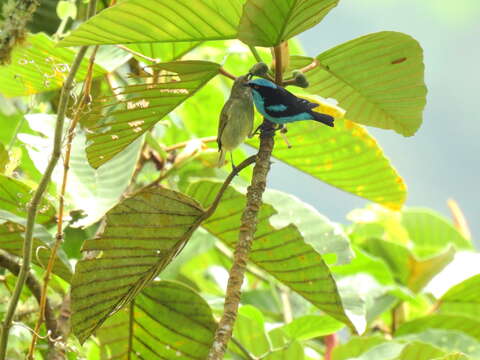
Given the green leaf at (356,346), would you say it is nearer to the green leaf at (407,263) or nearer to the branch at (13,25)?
the green leaf at (407,263)

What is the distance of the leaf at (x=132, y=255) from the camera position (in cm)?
86

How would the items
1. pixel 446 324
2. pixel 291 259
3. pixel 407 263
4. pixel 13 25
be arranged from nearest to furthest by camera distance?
pixel 13 25 < pixel 291 259 < pixel 446 324 < pixel 407 263

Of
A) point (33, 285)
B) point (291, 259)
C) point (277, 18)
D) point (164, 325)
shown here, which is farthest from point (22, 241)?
point (277, 18)

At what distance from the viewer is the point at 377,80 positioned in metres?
0.94

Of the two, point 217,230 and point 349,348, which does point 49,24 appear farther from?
point 349,348

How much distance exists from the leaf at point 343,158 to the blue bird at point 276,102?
392mm

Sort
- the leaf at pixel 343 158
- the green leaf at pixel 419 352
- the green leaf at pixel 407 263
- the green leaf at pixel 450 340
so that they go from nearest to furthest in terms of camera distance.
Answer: the green leaf at pixel 419 352 → the leaf at pixel 343 158 → the green leaf at pixel 450 340 → the green leaf at pixel 407 263

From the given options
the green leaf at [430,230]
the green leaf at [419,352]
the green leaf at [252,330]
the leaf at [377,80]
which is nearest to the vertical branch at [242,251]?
the leaf at [377,80]

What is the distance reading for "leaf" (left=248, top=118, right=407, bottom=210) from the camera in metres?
1.29

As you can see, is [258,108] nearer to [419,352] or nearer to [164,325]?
[164,325]

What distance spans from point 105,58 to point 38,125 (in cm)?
17

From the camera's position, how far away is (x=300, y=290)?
3.36ft

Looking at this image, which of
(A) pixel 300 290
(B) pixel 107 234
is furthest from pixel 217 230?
(B) pixel 107 234

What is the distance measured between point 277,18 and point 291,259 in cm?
35
